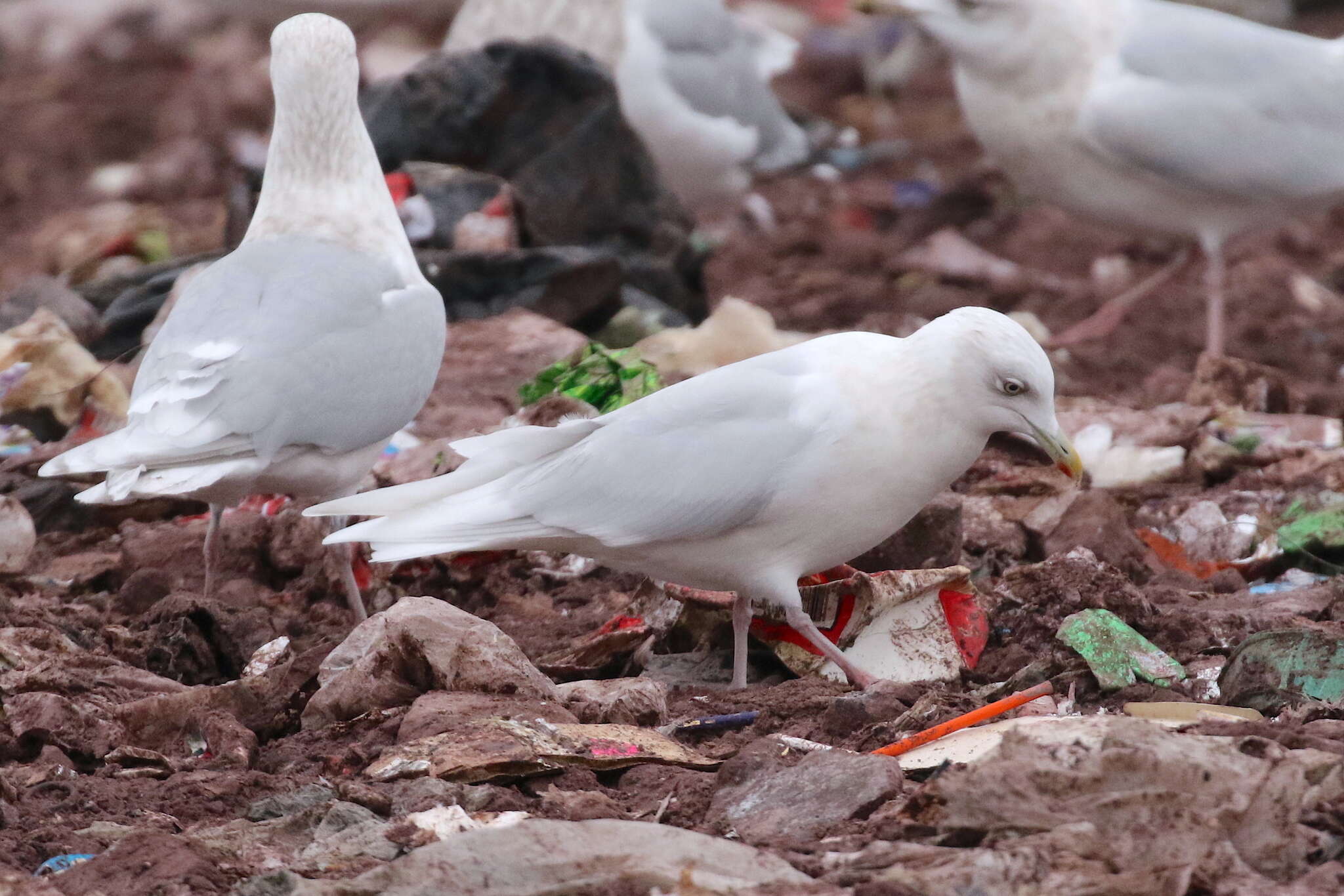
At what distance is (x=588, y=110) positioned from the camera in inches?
279

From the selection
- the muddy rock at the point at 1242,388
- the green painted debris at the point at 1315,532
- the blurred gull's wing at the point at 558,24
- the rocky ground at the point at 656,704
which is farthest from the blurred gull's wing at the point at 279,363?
the blurred gull's wing at the point at 558,24

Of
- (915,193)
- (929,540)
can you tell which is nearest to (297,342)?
(929,540)

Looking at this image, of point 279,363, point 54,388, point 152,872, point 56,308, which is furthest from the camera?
point 56,308

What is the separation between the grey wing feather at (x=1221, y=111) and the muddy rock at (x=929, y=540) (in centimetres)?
298

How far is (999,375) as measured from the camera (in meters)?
3.40

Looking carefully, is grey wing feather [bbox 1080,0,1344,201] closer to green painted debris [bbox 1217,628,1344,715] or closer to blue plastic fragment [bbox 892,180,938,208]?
blue plastic fragment [bbox 892,180,938,208]

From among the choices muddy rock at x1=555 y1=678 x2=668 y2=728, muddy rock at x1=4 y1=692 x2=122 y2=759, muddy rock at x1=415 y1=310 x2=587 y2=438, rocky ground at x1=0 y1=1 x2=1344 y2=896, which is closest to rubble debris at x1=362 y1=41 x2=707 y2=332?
muddy rock at x1=415 y1=310 x2=587 y2=438

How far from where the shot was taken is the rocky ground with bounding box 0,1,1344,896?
250cm

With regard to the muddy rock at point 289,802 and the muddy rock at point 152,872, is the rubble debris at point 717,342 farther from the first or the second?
the muddy rock at point 152,872

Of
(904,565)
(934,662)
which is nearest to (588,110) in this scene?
(904,565)

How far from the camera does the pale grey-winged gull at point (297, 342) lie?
3.88 meters

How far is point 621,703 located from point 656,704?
0.24 ft

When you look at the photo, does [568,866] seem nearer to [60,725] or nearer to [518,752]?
[518,752]

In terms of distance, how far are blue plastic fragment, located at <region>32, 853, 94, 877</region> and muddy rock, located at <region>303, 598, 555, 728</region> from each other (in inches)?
27.0
